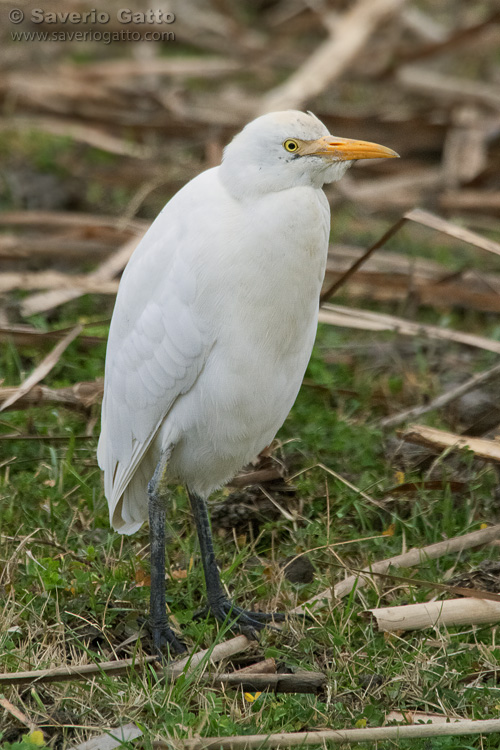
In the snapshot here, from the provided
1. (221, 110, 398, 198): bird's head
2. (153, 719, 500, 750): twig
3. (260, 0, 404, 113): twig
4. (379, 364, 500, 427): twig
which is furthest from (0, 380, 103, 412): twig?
(260, 0, 404, 113): twig

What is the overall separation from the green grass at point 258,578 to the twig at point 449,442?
19 cm

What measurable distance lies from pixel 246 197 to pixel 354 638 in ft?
5.05

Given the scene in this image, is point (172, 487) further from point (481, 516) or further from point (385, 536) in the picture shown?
point (481, 516)

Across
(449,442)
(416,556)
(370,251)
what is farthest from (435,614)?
(370,251)

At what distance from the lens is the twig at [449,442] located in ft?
11.9

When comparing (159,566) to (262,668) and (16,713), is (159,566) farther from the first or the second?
(16,713)

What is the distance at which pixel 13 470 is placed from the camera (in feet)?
13.0

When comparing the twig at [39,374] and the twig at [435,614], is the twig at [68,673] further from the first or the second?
the twig at [39,374]

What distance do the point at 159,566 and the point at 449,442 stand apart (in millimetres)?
1342

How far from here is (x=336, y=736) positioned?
2508 millimetres

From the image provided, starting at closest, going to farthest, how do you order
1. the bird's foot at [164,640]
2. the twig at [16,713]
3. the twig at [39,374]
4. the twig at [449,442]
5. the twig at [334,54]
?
the twig at [16,713]
the bird's foot at [164,640]
the twig at [449,442]
the twig at [39,374]
the twig at [334,54]

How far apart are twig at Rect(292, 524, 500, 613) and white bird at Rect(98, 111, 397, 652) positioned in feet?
0.79

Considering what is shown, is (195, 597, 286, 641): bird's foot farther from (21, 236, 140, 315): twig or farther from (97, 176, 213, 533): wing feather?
(21, 236, 140, 315): twig

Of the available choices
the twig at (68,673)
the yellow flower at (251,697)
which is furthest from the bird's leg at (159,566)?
the yellow flower at (251,697)
